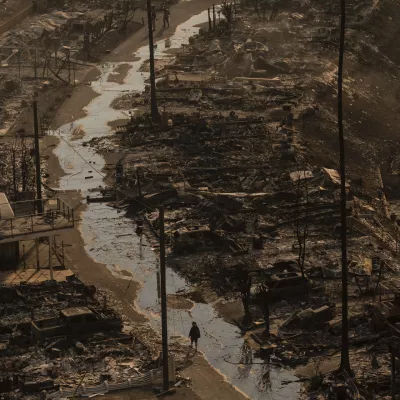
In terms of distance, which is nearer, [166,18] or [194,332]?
[194,332]

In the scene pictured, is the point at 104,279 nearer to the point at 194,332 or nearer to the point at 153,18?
the point at 194,332

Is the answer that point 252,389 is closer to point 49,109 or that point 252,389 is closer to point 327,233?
point 327,233

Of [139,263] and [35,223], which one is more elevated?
[35,223]

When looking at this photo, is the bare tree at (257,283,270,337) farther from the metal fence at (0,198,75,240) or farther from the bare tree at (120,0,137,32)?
the bare tree at (120,0,137,32)

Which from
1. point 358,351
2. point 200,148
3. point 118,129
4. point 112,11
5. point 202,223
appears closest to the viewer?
point 358,351

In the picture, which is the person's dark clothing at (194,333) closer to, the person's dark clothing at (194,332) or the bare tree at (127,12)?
the person's dark clothing at (194,332)

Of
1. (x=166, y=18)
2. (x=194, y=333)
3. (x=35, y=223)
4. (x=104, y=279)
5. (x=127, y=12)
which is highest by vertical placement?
(x=35, y=223)

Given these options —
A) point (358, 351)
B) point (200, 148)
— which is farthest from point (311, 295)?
point (200, 148)

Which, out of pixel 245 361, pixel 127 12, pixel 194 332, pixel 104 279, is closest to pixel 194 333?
pixel 194 332
